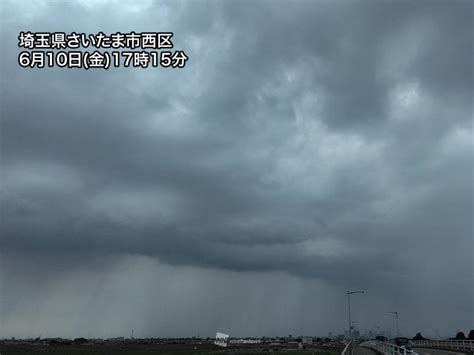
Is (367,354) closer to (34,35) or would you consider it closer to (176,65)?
(176,65)

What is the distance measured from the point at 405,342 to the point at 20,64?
6692 centimetres

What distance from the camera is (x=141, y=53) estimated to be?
2636 centimetres

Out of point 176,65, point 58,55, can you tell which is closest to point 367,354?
point 176,65

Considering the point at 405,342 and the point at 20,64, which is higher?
the point at 20,64

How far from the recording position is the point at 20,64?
25.1m

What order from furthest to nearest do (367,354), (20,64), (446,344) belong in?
(446,344), (367,354), (20,64)

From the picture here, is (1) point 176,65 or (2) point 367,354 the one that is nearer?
(1) point 176,65

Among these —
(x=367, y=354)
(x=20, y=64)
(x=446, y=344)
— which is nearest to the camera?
(x=20, y=64)

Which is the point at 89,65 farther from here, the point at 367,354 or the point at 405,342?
the point at 405,342

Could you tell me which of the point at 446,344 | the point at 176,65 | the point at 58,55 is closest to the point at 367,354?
the point at 446,344

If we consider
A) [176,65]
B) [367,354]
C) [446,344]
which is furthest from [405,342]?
[176,65]

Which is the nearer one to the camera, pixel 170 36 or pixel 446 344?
pixel 170 36

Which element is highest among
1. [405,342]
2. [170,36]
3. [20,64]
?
[170,36]

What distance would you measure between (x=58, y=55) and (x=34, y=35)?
6.45 feet
